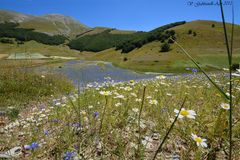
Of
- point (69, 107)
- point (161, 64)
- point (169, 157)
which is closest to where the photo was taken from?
point (169, 157)

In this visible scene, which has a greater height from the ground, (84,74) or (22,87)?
(84,74)

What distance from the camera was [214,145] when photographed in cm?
267

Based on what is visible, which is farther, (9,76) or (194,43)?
(194,43)

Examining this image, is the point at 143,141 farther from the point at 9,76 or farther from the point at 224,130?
the point at 9,76

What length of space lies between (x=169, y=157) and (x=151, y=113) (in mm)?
1836

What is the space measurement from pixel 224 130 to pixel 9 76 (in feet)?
32.4

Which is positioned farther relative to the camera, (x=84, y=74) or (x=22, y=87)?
(x=84, y=74)

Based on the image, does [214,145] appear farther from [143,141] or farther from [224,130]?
[143,141]

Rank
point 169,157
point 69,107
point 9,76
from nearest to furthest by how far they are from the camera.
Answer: point 169,157 → point 69,107 → point 9,76

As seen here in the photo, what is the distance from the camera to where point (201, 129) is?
3.07 metres

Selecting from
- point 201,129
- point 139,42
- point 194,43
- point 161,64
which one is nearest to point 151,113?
point 201,129

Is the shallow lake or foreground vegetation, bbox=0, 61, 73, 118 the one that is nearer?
the shallow lake

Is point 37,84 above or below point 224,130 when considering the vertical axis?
below

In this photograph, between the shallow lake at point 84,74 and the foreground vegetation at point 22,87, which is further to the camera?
the foreground vegetation at point 22,87
